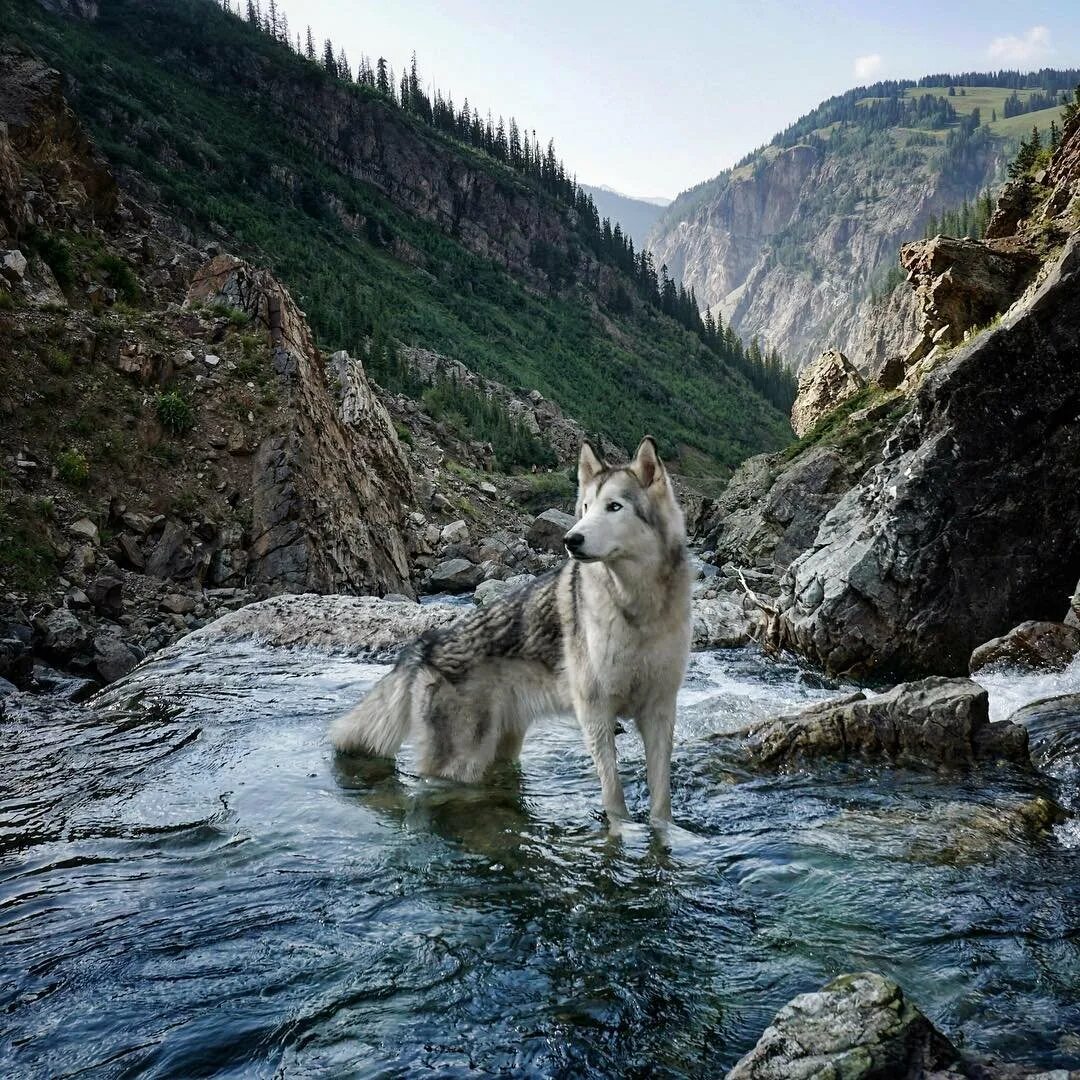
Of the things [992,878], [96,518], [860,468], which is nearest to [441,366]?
[860,468]

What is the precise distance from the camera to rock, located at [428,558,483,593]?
82.3ft

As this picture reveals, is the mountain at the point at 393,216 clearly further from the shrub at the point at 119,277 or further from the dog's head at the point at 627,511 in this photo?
the dog's head at the point at 627,511

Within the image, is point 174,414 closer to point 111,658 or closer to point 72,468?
point 72,468

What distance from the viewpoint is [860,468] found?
29141mm

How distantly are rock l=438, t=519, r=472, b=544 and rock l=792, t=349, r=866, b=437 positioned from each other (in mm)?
24769

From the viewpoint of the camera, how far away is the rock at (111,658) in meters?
12.8

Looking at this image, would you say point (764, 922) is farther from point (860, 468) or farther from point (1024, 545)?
point (860, 468)

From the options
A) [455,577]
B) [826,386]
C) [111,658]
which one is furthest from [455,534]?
[826,386]

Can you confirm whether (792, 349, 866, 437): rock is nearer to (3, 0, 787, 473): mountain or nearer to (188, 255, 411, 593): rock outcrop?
(3, 0, 787, 473): mountain

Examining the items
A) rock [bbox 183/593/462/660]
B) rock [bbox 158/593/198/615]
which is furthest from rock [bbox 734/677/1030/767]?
rock [bbox 158/593/198/615]

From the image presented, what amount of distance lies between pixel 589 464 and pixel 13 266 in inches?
771

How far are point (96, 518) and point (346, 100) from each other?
14552 centimetres

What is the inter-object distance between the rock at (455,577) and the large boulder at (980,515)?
1384 cm

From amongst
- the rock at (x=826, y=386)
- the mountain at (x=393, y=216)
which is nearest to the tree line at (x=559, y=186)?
the mountain at (x=393, y=216)
